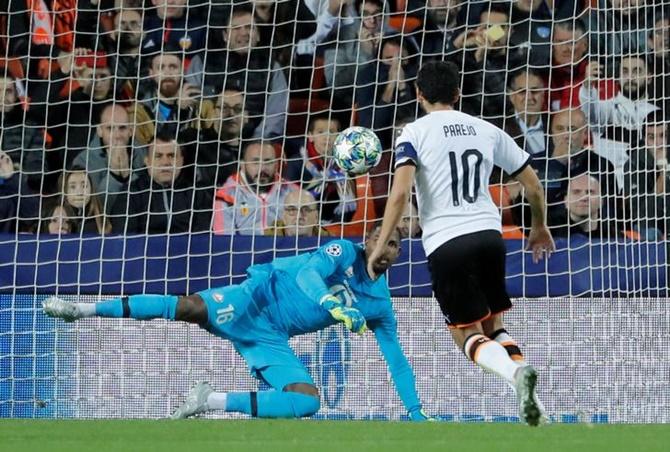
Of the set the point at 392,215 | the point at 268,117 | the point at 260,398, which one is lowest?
the point at 260,398

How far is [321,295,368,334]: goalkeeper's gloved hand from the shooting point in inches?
294

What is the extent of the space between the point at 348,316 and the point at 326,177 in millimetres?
3210

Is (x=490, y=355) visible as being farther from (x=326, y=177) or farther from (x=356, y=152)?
(x=326, y=177)

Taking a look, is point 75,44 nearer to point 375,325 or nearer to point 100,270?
point 100,270

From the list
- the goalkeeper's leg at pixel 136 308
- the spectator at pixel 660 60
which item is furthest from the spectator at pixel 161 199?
the spectator at pixel 660 60

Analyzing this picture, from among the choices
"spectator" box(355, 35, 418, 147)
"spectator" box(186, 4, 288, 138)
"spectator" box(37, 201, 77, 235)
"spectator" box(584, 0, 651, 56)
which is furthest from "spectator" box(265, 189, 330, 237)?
"spectator" box(584, 0, 651, 56)

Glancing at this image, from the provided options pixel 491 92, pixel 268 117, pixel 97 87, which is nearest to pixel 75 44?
pixel 97 87

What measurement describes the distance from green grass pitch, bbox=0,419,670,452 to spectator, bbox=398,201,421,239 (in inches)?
123

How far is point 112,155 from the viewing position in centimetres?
1070

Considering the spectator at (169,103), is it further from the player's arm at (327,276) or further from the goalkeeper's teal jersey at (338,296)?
the player's arm at (327,276)

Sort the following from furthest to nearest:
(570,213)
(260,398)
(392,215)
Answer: (570,213) < (260,398) < (392,215)

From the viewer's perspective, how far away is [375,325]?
860 cm

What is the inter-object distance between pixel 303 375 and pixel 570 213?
9.08ft

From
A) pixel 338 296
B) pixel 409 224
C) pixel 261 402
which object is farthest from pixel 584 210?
pixel 261 402
